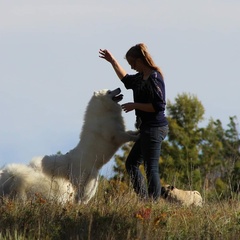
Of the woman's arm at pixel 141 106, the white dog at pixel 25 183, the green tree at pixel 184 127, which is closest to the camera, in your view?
the woman's arm at pixel 141 106

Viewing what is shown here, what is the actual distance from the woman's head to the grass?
170 cm

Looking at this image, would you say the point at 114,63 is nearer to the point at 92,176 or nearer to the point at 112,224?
the point at 92,176

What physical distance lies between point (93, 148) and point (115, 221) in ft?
10.8

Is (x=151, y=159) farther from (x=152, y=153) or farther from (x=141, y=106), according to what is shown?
(x=141, y=106)

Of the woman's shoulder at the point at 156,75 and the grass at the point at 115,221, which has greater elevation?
the woman's shoulder at the point at 156,75

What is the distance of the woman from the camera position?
9547 mm

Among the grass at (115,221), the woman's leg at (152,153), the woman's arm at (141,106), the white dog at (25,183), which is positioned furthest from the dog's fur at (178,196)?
the woman's arm at (141,106)

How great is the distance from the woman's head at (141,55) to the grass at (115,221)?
5.59 feet

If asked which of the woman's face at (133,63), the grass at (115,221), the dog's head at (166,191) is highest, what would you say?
the woman's face at (133,63)

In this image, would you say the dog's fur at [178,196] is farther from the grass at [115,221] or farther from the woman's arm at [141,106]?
the woman's arm at [141,106]

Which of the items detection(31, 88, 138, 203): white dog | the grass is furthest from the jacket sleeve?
detection(31, 88, 138, 203): white dog

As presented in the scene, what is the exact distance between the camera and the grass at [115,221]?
7.87 metres

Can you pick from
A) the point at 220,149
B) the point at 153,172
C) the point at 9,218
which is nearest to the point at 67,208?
the point at 9,218

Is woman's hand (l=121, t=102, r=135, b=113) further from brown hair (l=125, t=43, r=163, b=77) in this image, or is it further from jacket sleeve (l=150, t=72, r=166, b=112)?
brown hair (l=125, t=43, r=163, b=77)
